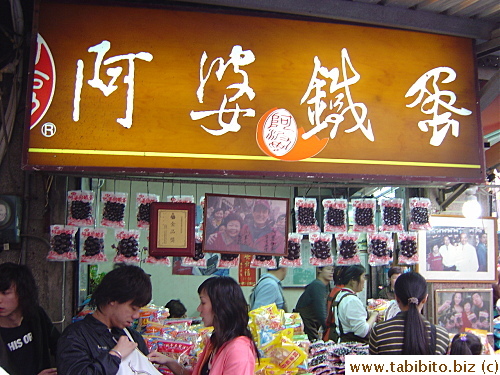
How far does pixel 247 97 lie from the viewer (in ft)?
13.5

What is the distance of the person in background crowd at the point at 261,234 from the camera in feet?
14.1

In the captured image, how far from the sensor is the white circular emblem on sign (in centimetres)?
376

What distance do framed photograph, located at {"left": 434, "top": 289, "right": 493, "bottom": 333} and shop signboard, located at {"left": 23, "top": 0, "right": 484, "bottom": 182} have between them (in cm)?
127

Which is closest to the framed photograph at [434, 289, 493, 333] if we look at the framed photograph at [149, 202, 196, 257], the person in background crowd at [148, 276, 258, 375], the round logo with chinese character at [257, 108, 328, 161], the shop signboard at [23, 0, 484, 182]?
the shop signboard at [23, 0, 484, 182]

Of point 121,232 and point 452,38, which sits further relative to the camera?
point 452,38

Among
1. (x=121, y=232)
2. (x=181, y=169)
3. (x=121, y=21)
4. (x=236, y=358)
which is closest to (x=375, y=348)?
(x=236, y=358)

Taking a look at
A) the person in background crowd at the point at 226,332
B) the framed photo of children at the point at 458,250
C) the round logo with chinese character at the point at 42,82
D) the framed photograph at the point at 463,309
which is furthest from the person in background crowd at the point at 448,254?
the round logo with chinese character at the point at 42,82

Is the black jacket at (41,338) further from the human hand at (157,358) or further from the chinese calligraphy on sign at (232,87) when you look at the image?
the chinese calligraphy on sign at (232,87)

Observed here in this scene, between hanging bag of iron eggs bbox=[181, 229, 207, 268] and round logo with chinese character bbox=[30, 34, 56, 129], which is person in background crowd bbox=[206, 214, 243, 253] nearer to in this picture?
hanging bag of iron eggs bbox=[181, 229, 207, 268]

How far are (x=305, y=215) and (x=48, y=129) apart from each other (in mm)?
2327

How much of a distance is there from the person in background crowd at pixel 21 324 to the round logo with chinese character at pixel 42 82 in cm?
127

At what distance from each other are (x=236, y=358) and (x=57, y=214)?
244 centimetres

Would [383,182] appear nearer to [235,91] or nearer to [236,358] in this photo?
[235,91]

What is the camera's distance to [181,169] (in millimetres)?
3898
